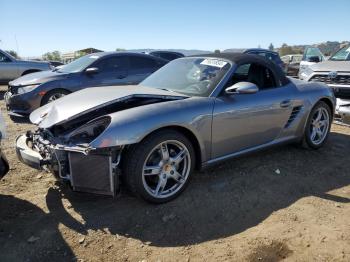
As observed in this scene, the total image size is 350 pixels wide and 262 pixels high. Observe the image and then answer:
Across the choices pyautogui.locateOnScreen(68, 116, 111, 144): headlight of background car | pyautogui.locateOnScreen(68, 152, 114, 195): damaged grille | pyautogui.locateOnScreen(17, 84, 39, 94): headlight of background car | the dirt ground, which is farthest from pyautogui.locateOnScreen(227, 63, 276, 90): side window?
pyautogui.locateOnScreen(17, 84, 39, 94): headlight of background car

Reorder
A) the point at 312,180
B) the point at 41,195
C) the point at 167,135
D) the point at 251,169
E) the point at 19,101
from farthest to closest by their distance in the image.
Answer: the point at 19,101
the point at 251,169
the point at 312,180
the point at 41,195
the point at 167,135

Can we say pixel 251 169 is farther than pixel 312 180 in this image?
Yes

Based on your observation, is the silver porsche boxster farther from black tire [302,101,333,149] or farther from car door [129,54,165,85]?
car door [129,54,165,85]

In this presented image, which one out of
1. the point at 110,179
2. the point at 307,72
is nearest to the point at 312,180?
the point at 110,179

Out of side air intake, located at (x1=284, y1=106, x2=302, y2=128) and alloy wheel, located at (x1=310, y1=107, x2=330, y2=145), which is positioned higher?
side air intake, located at (x1=284, y1=106, x2=302, y2=128)

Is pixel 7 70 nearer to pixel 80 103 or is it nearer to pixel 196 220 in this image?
pixel 80 103

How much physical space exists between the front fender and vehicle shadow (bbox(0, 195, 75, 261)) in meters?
0.86

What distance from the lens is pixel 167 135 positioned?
10.9 feet

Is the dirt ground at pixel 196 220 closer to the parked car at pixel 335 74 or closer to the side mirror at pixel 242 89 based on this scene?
the side mirror at pixel 242 89

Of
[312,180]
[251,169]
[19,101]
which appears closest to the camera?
[312,180]

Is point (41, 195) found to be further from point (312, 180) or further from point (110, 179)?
point (312, 180)

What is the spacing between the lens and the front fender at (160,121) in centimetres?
302

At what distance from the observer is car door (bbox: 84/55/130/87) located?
7559 millimetres

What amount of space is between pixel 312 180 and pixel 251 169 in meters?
0.73
